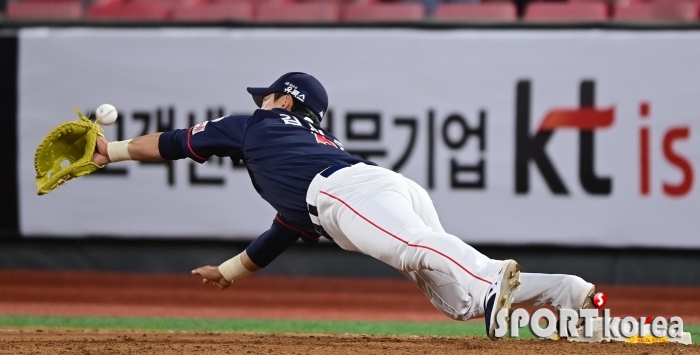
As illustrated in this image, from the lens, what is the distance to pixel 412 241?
4.16 m

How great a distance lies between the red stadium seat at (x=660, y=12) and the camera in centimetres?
882

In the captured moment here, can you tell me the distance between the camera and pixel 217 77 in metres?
8.77

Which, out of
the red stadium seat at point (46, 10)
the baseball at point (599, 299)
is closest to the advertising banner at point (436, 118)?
the red stadium seat at point (46, 10)

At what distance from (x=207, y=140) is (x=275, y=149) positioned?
362 mm

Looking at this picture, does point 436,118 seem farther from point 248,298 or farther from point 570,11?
point 248,298

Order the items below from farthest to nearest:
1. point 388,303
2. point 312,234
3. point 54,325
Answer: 1. point 388,303
2. point 54,325
3. point 312,234

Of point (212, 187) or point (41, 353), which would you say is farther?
point (212, 187)

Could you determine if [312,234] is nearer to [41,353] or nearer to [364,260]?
[41,353]

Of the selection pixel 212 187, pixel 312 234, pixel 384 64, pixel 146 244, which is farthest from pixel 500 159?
pixel 312 234

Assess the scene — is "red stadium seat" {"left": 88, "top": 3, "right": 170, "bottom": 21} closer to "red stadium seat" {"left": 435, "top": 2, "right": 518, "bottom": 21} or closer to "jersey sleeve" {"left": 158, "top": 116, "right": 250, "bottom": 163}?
"red stadium seat" {"left": 435, "top": 2, "right": 518, "bottom": 21}

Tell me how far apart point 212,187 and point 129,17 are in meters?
1.93

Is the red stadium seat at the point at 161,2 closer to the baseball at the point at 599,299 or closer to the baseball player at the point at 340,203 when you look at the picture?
the baseball player at the point at 340,203

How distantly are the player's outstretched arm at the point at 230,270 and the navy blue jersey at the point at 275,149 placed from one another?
0.50m

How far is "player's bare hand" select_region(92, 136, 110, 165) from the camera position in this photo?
4.92 m
